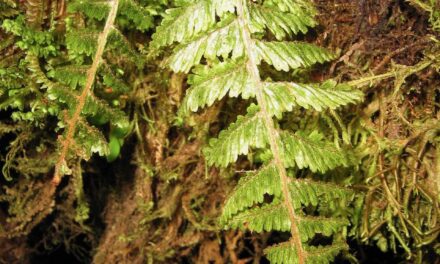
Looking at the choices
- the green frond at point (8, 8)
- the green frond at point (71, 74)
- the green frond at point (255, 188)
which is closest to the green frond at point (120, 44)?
the green frond at point (71, 74)

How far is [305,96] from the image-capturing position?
1.21m

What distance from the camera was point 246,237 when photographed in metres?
1.84

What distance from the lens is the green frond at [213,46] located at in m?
1.22

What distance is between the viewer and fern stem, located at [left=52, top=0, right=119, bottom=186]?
125cm

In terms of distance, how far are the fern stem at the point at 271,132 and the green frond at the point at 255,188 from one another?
21 mm

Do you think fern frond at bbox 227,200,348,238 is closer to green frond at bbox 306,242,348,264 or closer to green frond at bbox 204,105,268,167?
green frond at bbox 306,242,348,264

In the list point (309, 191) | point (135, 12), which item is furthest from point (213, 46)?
point (309, 191)

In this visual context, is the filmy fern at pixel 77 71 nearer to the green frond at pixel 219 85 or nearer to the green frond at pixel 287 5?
the green frond at pixel 219 85

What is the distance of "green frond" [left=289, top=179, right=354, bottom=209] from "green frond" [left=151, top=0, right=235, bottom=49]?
21.5 inches

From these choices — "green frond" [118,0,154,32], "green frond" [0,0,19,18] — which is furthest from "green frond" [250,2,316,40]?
"green frond" [0,0,19,18]

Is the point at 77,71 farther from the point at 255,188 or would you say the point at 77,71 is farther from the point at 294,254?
the point at 294,254

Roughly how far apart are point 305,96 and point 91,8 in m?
0.72

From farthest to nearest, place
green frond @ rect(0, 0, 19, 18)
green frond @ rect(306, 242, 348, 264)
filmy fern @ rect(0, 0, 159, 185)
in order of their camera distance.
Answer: green frond @ rect(0, 0, 19, 18) → filmy fern @ rect(0, 0, 159, 185) → green frond @ rect(306, 242, 348, 264)

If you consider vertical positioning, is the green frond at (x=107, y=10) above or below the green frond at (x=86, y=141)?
above
